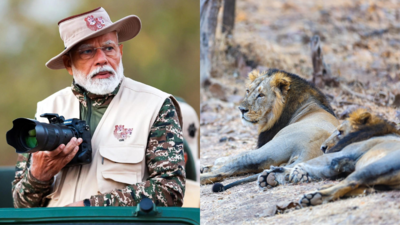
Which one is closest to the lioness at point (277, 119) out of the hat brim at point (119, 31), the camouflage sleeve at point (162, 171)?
the camouflage sleeve at point (162, 171)

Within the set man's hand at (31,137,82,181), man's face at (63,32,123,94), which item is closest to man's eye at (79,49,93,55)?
man's face at (63,32,123,94)

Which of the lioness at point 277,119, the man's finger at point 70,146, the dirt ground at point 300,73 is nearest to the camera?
the dirt ground at point 300,73

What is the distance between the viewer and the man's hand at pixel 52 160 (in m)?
2.12

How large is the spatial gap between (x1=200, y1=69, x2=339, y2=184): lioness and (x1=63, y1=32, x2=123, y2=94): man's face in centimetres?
74

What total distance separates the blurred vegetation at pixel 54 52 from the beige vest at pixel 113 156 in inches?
204

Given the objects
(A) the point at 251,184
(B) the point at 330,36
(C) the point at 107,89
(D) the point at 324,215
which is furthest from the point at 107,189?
(B) the point at 330,36

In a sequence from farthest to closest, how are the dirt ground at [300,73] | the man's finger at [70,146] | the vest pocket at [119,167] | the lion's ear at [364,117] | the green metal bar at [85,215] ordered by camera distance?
the vest pocket at [119,167]
the man's finger at [70,146]
the lion's ear at [364,117]
the dirt ground at [300,73]
the green metal bar at [85,215]

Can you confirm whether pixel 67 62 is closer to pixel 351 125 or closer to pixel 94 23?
pixel 94 23

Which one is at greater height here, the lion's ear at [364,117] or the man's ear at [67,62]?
the man's ear at [67,62]

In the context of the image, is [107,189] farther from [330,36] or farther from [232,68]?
[330,36]

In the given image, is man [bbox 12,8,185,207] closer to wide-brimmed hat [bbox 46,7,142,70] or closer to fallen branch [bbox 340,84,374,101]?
wide-brimmed hat [bbox 46,7,142,70]

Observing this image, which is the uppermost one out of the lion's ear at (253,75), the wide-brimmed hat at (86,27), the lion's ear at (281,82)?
the wide-brimmed hat at (86,27)

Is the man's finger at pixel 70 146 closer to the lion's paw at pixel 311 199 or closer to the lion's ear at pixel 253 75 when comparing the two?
the lion's ear at pixel 253 75

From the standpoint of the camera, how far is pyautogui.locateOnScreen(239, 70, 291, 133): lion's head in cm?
201
